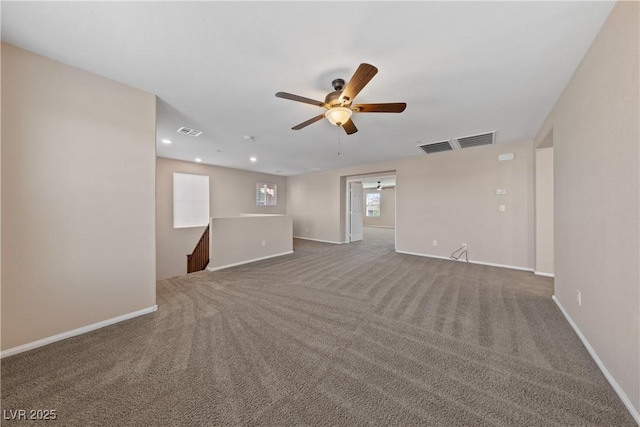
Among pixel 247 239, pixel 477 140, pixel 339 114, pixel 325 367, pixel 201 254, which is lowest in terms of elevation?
pixel 325 367

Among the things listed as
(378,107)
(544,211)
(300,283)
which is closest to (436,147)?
(544,211)

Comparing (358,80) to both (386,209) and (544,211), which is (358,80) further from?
(386,209)

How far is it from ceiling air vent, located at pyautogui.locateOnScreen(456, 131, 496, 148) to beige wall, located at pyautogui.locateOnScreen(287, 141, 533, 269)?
0.35 metres

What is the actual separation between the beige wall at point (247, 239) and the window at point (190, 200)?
243 cm

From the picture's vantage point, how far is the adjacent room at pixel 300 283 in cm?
136

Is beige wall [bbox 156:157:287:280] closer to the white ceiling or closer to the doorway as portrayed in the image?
the white ceiling

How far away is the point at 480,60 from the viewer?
1.93 meters

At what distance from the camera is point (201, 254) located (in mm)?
5031

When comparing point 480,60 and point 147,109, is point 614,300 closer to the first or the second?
point 480,60

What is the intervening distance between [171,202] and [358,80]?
19.7 feet

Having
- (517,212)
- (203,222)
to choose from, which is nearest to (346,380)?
(517,212)

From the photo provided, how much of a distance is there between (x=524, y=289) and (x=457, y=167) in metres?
2.72

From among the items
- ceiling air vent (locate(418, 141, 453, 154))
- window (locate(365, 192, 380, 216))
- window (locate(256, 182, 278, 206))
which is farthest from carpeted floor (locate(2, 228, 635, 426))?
window (locate(365, 192, 380, 216))

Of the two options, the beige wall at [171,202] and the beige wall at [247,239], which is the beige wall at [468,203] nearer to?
the beige wall at [247,239]
